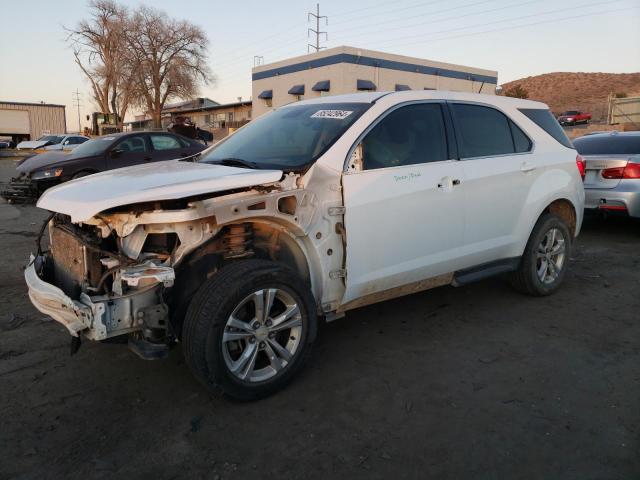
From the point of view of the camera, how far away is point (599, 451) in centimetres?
260

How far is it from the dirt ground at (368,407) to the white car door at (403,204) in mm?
612

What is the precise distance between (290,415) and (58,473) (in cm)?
119

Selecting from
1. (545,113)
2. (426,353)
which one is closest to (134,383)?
(426,353)

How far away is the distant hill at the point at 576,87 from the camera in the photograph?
67088 millimetres

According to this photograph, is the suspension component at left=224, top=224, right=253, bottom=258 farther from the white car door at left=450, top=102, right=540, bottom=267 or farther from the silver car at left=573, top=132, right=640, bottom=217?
the silver car at left=573, top=132, right=640, bottom=217

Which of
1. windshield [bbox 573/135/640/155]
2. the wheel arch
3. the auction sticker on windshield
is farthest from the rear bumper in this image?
the wheel arch

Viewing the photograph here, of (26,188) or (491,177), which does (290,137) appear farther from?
(26,188)

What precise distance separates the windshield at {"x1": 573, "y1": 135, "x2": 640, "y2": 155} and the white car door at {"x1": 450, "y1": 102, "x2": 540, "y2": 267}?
3.86 meters

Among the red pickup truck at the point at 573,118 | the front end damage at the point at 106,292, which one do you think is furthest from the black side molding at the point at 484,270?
the red pickup truck at the point at 573,118

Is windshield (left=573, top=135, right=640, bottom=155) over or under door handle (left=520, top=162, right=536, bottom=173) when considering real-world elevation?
over

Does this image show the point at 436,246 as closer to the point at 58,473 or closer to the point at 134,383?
the point at 134,383

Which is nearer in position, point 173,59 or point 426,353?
point 426,353

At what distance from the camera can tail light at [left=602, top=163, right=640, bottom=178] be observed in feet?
23.5

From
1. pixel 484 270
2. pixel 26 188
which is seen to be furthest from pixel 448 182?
pixel 26 188
